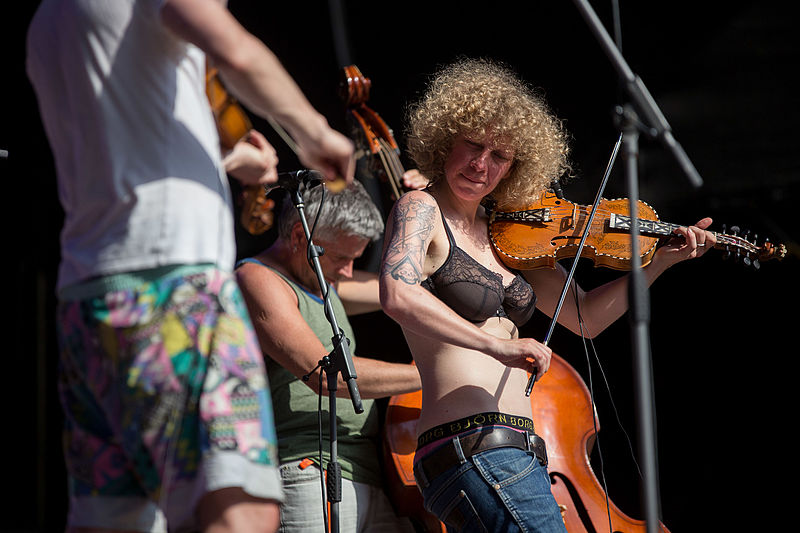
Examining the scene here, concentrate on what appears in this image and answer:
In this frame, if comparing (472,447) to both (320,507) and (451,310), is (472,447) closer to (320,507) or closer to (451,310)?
(451,310)

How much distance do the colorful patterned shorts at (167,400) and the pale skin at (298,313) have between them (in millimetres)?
1326

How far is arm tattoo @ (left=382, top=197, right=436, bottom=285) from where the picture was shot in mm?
1934

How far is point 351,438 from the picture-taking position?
2648mm

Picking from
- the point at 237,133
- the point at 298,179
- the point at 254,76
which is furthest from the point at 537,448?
the point at 254,76

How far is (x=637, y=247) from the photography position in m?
1.43

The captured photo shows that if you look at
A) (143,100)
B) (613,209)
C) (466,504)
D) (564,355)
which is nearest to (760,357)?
(564,355)

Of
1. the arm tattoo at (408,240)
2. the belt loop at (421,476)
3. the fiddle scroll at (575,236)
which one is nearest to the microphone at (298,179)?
the arm tattoo at (408,240)

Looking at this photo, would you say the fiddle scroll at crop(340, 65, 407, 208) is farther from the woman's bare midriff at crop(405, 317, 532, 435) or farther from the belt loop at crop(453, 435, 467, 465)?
the belt loop at crop(453, 435, 467, 465)

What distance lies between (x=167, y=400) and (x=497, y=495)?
997 millimetres

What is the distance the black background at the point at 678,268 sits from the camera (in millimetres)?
3520

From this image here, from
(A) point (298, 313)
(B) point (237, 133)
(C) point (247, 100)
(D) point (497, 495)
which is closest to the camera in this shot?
(C) point (247, 100)

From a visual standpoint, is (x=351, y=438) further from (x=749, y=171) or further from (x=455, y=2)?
(x=749, y=171)

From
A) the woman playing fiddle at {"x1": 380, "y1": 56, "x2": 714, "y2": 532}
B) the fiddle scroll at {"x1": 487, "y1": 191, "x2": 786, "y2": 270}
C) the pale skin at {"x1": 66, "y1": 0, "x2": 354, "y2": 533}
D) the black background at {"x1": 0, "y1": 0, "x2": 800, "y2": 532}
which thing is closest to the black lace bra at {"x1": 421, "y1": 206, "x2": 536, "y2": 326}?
the woman playing fiddle at {"x1": 380, "y1": 56, "x2": 714, "y2": 532}

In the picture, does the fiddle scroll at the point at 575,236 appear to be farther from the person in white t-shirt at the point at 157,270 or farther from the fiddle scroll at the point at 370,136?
the person in white t-shirt at the point at 157,270
